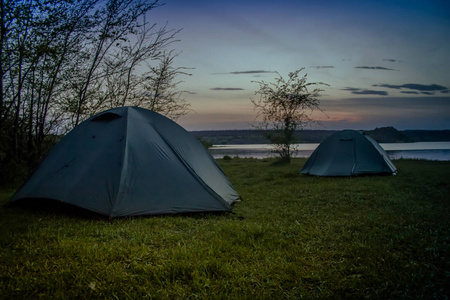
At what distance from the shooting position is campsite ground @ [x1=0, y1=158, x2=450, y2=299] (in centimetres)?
289

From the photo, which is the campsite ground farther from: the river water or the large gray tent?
the river water

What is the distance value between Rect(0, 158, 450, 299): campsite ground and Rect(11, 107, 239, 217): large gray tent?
1.05 feet

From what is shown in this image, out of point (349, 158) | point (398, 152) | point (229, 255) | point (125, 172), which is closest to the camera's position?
point (229, 255)

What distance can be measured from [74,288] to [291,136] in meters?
17.3

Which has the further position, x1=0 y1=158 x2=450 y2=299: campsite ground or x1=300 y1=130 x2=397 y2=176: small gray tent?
x1=300 y1=130 x2=397 y2=176: small gray tent

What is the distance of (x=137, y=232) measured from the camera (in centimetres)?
454

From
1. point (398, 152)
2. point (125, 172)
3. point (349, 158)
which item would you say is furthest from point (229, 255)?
point (398, 152)

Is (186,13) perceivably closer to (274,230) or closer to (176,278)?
(274,230)

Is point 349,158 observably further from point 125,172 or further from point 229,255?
point 229,255

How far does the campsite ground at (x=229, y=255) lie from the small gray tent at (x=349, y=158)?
6123 mm

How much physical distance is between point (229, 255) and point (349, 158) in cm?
1020

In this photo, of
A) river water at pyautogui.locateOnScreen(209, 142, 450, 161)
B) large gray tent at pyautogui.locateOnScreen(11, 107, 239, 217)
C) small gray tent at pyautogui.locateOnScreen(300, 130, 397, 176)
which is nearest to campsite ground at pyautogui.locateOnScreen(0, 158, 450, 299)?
large gray tent at pyautogui.locateOnScreen(11, 107, 239, 217)

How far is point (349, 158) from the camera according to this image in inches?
492

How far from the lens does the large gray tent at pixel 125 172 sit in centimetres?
548
